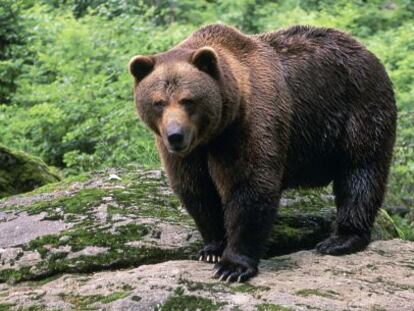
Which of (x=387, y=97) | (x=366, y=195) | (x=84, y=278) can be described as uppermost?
(x=387, y=97)

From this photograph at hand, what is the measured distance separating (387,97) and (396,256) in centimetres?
136

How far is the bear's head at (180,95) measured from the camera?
501cm

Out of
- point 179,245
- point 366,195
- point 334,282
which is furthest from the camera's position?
point 366,195

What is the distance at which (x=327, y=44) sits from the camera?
6.55 metres

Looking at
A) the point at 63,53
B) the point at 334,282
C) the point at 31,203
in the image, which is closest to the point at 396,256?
the point at 334,282

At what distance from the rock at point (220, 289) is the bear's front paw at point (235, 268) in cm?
6

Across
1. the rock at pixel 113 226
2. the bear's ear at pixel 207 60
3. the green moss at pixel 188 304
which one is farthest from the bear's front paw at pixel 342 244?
the bear's ear at pixel 207 60

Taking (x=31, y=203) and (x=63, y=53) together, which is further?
(x=63, y=53)

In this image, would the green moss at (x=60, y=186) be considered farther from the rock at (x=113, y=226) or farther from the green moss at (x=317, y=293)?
the green moss at (x=317, y=293)

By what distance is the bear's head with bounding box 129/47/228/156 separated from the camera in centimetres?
501

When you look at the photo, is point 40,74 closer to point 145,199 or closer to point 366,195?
point 145,199

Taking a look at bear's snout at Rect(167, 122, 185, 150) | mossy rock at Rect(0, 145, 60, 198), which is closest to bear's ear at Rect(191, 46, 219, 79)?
bear's snout at Rect(167, 122, 185, 150)

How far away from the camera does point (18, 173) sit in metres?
8.45

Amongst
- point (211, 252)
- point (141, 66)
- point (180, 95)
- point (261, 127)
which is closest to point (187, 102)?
point (180, 95)
